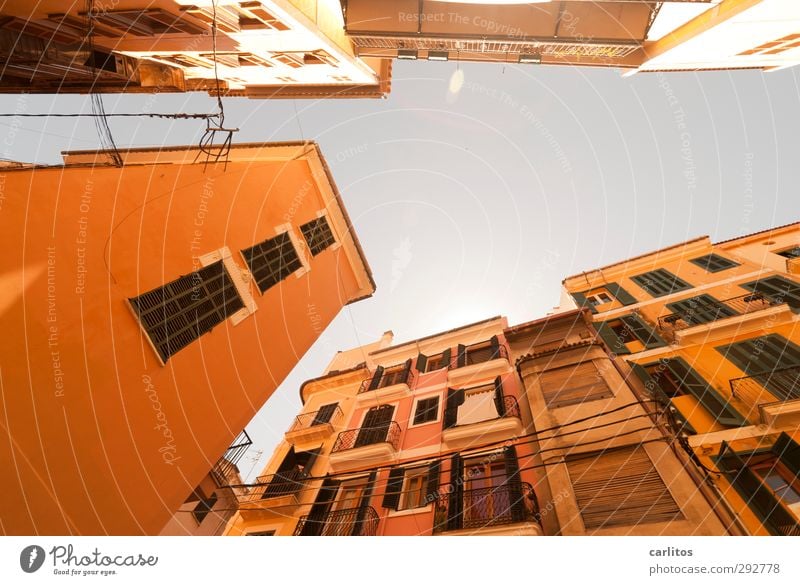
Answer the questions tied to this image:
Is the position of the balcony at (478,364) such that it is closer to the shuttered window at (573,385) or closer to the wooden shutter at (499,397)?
the wooden shutter at (499,397)

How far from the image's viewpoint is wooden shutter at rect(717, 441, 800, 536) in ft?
21.4

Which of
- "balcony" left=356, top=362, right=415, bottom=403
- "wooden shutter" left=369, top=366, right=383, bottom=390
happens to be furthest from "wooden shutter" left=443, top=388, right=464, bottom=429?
A: "wooden shutter" left=369, top=366, right=383, bottom=390

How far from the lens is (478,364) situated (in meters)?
13.0

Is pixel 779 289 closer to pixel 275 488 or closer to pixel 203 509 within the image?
pixel 275 488

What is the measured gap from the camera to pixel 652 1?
23.1 feet

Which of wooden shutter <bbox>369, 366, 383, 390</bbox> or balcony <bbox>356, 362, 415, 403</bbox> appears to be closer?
balcony <bbox>356, 362, 415, 403</bbox>

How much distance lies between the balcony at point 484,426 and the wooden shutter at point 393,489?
5.61 ft

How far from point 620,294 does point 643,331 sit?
9.65 feet

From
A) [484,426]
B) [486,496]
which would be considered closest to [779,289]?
[484,426]

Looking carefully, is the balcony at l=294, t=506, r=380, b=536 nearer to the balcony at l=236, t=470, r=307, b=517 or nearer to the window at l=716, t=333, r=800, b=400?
the balcony at l=236, t=470, r=307, b=517

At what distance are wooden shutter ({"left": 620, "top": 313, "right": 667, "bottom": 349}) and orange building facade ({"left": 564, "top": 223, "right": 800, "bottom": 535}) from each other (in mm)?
50
